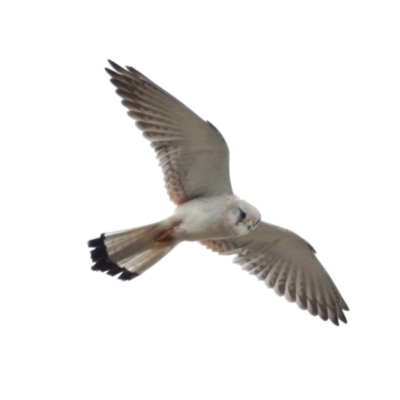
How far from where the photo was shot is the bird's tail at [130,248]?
1336 cm

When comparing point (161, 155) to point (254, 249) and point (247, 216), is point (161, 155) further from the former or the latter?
point (254, 249)

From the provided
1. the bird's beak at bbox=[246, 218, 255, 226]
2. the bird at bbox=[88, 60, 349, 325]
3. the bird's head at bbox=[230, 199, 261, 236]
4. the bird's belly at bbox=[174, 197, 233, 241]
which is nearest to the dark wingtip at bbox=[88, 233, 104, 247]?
the bird at bbox=[88, 60, 349, 325]

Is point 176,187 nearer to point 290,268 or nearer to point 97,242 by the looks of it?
point 97,242

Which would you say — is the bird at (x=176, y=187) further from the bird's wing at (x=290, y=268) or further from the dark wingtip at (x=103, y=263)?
the bird's wing at (x=290, y=268)

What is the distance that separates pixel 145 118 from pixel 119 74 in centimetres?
60

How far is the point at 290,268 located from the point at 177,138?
2909 mm

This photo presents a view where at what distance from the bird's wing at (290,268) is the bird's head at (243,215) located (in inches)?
54.0

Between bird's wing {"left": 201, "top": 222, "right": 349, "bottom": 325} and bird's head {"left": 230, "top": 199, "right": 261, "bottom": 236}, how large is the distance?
1.37 metres

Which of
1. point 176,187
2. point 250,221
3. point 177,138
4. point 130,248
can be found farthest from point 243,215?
point 130,248

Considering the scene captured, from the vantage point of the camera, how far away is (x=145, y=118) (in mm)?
13305

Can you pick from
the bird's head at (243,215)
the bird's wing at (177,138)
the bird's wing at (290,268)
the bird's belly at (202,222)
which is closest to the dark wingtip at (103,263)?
the bird's belly at (202,222)

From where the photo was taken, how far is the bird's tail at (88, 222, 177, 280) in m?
13.4

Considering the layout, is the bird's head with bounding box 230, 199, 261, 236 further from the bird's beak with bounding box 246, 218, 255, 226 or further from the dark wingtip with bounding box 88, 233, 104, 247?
the dark wingtip with bounding box 88, 233, 104, 247

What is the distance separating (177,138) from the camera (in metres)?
13.4
